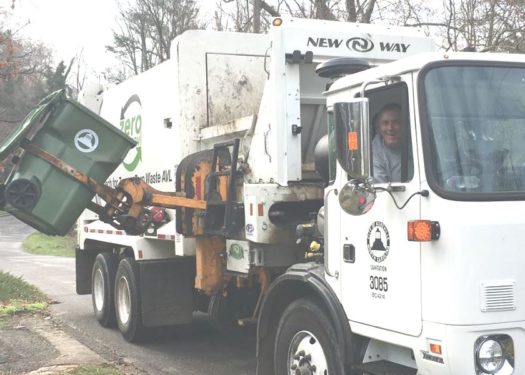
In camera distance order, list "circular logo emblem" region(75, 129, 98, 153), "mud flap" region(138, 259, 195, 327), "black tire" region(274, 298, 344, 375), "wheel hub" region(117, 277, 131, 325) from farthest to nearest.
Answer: "wheel hub" region(117, 277, 131, 325) < "mud flap" region(138, 259, 195, 327) < "circular logo emblem" region(75, 129, 98, 153) < "black tire" region(274, 298, 344, 375)

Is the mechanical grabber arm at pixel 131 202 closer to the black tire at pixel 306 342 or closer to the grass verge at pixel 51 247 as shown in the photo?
the black tire at pixel 306 342

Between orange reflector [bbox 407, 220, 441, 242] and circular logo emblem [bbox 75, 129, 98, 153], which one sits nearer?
orange reflector [bbox 407, 220, 441, 242]

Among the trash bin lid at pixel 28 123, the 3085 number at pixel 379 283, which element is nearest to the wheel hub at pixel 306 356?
the 3085 number at pixel 379 283

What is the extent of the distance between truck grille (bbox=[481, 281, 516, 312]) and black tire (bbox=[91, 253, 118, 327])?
20.7ft

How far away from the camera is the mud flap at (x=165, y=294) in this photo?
7477 millimetres

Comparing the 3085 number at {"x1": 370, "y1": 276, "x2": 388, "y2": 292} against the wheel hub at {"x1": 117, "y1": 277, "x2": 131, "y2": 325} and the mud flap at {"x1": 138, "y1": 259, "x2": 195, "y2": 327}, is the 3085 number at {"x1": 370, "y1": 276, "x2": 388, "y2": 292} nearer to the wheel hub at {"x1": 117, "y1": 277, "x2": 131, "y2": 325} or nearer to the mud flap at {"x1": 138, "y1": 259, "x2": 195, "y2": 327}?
the mud flap at {"x1": 138, "y1": 259, "x2": 195, "y2": 327}

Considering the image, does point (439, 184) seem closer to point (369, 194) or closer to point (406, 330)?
point (369, 194)

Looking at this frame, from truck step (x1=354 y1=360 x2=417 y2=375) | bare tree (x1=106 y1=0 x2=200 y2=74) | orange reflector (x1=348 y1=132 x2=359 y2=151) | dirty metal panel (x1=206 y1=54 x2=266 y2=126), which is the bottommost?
truck step (x1=354 y1=360 x2=417 y2=375)

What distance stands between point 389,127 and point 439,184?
531 millimetres

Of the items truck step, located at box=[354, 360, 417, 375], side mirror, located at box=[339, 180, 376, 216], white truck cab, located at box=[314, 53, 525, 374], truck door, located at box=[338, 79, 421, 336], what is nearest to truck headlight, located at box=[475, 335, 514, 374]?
white truck cab, located at box=[314, 53, 525, 374]

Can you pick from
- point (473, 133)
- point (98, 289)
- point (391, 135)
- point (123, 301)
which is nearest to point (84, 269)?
point (98, 289)

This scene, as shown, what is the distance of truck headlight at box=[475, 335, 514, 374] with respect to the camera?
3.25 m

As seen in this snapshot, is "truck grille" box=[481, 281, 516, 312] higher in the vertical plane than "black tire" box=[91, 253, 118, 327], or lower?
higher

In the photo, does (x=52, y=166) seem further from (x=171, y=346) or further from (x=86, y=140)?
(x=171, y=346)
